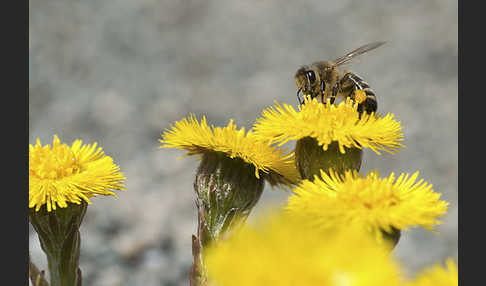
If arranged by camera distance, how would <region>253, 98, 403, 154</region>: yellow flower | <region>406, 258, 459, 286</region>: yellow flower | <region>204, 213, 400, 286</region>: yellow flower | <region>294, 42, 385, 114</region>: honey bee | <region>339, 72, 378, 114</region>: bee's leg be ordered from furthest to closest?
<region>294, 42, 385, 114</region>: honey bee < <region>339, 72, 378, 114</region>: bee's leg < <region>253, 98, 403, 154</region>: yellow flower < <region>406, 258, 459, 286</region>: yellow flower < <region>204, 213, 400, 286</region>: yellow flower

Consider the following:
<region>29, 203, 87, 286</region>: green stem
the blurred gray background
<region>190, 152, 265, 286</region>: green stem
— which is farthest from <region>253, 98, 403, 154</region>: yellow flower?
the blurred gray background

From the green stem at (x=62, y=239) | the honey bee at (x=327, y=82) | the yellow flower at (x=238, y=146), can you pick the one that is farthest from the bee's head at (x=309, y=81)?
the green stem at (x=62, y=239)

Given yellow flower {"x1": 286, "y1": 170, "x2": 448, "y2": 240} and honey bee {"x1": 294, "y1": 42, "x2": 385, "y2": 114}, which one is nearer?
yellow flower {"x1": 286, "y1": 170, "x2": 448, "y2": 240}

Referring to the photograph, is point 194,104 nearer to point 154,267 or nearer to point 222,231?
point 154,267

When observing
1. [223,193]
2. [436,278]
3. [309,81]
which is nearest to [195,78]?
[309,81]

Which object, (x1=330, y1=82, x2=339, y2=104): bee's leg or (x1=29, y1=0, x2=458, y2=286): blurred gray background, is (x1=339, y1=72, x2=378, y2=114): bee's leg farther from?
(x1=29, y1=0, x2=458, y2=286): blurred gray background

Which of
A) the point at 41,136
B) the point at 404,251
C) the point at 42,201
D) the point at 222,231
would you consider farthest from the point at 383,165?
the point at 42,201

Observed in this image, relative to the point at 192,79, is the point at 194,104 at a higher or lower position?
lower
